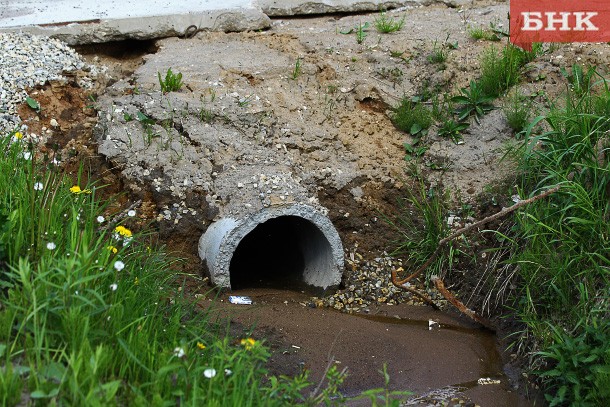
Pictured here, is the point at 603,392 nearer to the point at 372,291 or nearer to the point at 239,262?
the point at 372,291

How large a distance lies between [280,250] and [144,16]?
208 centimetres

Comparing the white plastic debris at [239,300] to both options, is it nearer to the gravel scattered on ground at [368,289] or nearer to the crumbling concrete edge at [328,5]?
the gravel scattered on ground at [368,289]

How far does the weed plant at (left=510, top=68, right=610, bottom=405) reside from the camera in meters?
4.38

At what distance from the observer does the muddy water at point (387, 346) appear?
15.4 ft

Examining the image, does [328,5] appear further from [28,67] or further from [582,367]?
[582,367]

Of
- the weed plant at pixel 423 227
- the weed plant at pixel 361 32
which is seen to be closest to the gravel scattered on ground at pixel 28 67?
the weed plant at pixel 361 32

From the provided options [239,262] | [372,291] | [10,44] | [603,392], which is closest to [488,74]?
[372,291]

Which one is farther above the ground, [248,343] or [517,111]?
[517,111]

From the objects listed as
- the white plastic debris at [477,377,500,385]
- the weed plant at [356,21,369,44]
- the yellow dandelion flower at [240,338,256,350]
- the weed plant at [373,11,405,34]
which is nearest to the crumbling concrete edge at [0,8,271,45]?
the weed plant at [356,21,369,44]

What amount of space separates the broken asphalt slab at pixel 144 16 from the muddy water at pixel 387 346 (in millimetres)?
2433

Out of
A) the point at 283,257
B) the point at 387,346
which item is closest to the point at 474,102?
the point at 283,257

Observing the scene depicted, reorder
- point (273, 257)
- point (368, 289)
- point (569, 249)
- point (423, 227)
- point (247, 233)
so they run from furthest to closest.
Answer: point (273, 257) < point (423, 227) < point (368, 289) < point (247, 233) < point (569, 249)

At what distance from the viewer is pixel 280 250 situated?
21.8ft

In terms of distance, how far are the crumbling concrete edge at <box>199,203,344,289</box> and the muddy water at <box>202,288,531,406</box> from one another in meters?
0.19
